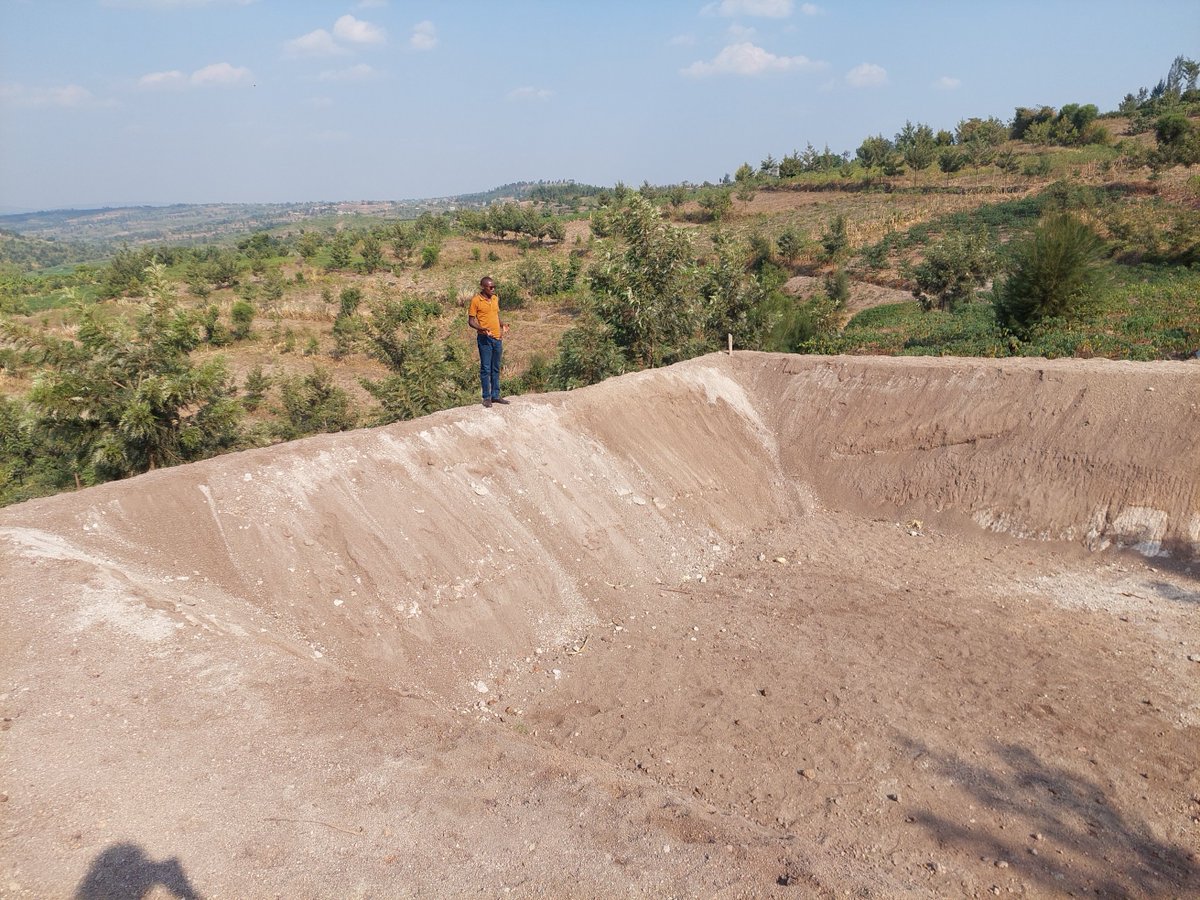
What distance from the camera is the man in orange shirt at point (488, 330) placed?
974 centimetres

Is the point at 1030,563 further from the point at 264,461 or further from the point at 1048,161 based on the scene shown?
the point at 1048,161

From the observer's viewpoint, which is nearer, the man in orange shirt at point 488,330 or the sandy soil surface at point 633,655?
the sandy soil surface at point 633,655

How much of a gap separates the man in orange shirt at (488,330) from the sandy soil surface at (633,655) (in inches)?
20.7

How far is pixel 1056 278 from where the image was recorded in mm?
16734

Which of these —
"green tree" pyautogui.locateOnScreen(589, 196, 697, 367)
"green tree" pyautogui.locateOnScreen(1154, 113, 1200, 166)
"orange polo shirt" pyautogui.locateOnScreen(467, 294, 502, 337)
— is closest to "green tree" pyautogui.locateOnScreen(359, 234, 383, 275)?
"green tree" pyautogui.locateOnScreen(589, 196, 697, 367)

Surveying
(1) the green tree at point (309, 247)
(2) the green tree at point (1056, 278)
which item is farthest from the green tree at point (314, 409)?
(1) the green tree at point (309, 247)

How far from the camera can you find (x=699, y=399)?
42.4 feet

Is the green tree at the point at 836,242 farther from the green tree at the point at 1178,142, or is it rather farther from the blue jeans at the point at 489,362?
the blue jeans at the point at 489,362

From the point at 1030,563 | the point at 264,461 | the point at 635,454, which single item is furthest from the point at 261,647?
the point at 1030,563

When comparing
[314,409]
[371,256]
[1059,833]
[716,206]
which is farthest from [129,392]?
[716,206]

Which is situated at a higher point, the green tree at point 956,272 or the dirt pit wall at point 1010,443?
the green tree at point 956,272

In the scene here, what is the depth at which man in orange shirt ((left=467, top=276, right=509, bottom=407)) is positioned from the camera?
384 inches

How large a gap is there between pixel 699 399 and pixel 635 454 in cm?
237

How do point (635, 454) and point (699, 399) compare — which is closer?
point (635, 454)
